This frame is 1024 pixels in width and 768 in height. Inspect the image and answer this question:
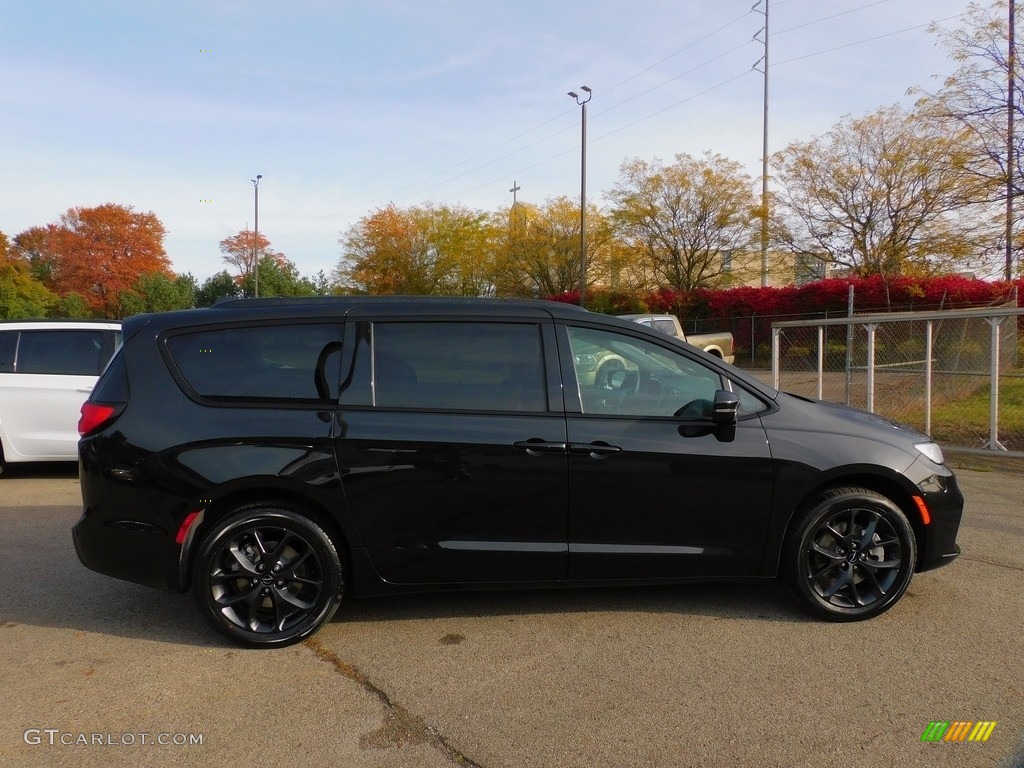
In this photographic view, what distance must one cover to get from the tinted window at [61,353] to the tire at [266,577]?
5361 millimetres

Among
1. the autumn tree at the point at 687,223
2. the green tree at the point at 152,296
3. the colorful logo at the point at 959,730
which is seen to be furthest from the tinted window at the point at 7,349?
the green tree at the point at 152,296

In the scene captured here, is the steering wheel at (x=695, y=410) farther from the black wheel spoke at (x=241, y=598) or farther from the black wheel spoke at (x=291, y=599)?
the black wheel spoke at (x=241, y=598)

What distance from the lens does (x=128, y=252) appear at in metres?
59.0

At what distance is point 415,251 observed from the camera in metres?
46.0

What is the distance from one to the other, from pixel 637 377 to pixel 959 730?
212 cm

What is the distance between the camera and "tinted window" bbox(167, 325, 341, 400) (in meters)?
4.04

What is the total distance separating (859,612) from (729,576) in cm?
71

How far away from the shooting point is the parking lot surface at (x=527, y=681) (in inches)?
118

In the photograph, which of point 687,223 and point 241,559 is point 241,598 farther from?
point 687,223

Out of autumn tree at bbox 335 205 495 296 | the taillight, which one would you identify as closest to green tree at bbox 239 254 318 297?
autumn tree at bbox 335 205 495 296

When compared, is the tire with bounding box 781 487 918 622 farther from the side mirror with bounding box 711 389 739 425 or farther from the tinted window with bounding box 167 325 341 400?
the tinted window with bounding box 167 325 341 400

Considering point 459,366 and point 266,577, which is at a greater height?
point 459,366

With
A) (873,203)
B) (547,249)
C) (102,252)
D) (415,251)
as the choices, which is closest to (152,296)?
(102,252)

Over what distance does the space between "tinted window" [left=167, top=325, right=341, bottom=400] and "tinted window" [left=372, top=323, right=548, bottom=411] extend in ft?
0.88
